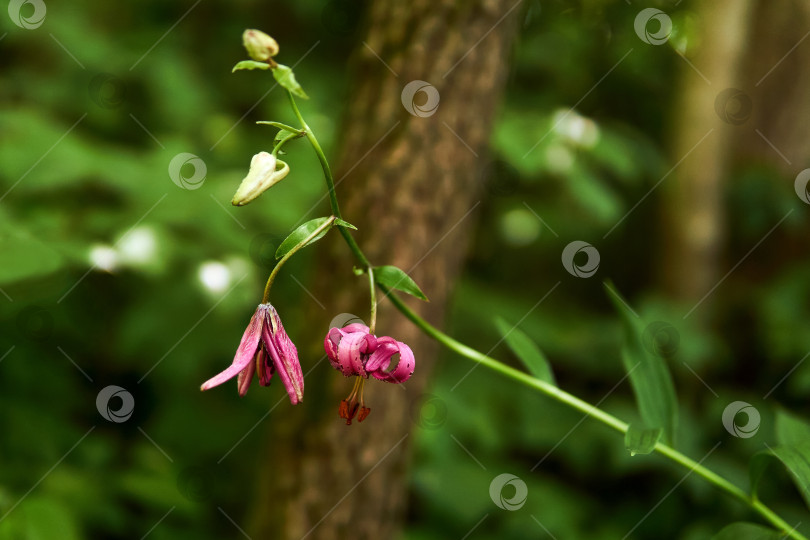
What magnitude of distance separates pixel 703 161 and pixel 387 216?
1.49 metres

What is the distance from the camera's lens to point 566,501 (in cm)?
205

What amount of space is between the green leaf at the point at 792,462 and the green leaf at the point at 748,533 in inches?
1.7

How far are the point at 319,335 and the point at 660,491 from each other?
1.23 meters

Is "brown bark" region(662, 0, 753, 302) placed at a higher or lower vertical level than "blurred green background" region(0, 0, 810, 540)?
higher

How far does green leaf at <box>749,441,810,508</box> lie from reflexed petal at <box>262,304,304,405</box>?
0.61m

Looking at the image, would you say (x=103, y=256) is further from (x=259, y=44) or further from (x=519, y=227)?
(x=519, y=227)

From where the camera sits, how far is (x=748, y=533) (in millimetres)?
983

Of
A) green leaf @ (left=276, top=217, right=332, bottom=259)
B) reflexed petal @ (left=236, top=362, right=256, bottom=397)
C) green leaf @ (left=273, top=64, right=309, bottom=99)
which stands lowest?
reflexed petal @ (left=236, top=362, right=256, bottom=397)

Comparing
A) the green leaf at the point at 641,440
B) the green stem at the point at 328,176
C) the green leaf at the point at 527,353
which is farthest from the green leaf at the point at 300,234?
the green leaf at the point at 641,440

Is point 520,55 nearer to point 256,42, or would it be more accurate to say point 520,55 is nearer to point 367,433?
point 367,433

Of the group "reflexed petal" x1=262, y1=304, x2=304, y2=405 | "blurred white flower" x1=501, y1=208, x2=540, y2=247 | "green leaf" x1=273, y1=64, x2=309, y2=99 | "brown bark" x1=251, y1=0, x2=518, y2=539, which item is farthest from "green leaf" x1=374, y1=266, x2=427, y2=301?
"blurred white flower" x1=501, y1=208, x2=540, y2=247

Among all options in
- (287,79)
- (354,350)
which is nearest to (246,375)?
(354,350)

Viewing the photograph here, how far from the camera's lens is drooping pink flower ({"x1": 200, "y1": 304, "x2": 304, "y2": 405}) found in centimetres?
82

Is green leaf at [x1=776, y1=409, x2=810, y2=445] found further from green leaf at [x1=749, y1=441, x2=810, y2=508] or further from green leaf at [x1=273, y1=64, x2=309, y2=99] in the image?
green leaf at [x1=273, y1=64, x2=309, y2=99]
